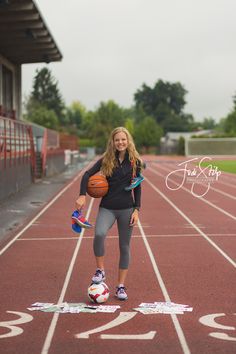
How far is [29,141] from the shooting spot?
26.7m

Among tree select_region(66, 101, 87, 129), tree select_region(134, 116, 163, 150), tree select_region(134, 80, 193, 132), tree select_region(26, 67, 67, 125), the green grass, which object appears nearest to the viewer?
the green grass

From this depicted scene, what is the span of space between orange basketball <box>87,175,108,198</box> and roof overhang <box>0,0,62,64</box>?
1654 centimetres

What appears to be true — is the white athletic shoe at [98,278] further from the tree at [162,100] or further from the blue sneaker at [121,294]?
the tree at [162,100]

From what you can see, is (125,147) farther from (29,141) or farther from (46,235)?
(29,141)

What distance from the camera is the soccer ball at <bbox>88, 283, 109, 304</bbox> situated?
5.91 metres

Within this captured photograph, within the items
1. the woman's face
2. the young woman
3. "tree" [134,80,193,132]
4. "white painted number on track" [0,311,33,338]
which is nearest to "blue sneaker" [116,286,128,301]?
the young woman

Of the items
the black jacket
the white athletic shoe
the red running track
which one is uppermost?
the black jacket

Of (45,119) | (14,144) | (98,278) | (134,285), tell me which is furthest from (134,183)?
(45,119)

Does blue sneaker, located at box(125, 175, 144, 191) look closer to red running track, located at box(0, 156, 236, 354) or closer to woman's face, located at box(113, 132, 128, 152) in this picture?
woman's face, located at box(113, 132, 128, 152)

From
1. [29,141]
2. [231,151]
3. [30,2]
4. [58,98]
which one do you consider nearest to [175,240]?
[30,2]

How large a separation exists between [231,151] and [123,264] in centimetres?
5844

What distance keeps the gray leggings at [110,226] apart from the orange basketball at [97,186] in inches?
7.8

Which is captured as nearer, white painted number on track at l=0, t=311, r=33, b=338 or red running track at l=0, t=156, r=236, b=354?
red running track at l=0, t=156, r=236, b=354

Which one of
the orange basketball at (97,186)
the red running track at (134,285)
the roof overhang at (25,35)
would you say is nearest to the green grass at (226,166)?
the roof overhang at (25,35)
